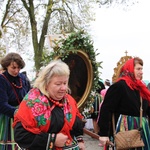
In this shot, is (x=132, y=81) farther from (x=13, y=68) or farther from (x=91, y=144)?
(x=91, y=144)

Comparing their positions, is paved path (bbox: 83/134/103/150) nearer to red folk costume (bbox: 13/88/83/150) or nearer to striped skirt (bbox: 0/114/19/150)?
striped skirt (bbox: 0/114/19/150)

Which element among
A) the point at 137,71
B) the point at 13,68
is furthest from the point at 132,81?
the point at 13,68

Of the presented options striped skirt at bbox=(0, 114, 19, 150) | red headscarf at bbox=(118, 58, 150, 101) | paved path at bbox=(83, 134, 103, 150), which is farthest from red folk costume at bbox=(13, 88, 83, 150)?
paved path at bbox=(83, 134, 103, 150)

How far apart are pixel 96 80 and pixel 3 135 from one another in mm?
1710

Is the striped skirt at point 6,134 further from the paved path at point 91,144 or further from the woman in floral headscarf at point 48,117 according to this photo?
the paved path at point 91,144

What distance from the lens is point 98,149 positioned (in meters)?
7.54

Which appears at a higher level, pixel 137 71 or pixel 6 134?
pixel 137 71

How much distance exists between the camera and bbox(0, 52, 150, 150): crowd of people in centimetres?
249

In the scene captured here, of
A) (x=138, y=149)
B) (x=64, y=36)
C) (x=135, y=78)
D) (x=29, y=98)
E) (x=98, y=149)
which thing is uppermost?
(x=64, y=36)

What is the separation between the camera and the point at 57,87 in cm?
257

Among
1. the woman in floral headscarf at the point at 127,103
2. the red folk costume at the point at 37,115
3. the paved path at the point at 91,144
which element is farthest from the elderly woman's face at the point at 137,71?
the paved path at the point at 91,144

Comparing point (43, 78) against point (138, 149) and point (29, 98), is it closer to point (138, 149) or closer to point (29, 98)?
point (29, 98)

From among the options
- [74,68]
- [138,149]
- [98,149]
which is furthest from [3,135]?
[98,149]

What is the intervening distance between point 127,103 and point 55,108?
1.63 metres
